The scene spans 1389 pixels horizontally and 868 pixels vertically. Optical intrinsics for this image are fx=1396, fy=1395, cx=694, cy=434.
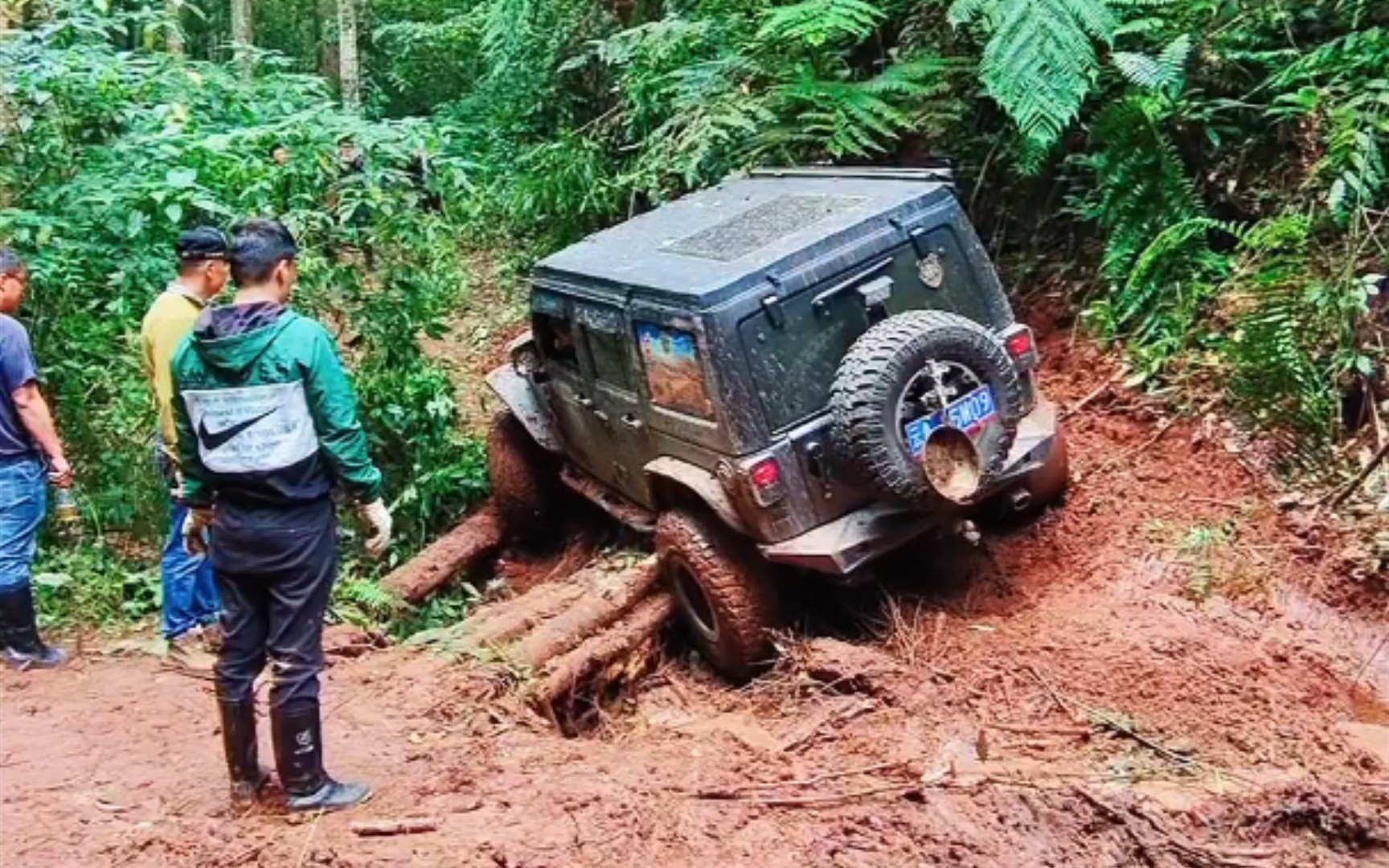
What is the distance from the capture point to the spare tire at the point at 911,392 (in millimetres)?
5730

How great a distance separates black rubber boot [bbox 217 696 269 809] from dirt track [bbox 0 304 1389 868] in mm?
86

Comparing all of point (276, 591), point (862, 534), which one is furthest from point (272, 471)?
point (862, 534)

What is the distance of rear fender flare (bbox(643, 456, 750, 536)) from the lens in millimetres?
6141

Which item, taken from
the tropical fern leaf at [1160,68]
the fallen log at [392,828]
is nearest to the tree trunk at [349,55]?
the tropical fern leaf at [1160,68]

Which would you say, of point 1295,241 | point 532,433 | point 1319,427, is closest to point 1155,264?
point 1295,241

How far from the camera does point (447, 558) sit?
8.40m

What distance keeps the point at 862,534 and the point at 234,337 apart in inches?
114

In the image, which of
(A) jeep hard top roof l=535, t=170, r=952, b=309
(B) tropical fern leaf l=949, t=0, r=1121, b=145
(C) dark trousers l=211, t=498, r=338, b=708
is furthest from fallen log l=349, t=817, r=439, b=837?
(B) tropical fern leaf l=949, t=0, r=1121, b=145

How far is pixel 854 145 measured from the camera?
8.77 meters

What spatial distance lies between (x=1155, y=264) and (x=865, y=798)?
15.1 feet

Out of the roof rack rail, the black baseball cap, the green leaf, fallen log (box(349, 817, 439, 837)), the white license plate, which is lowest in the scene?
fallen log (box(349, 817, 439, 837))

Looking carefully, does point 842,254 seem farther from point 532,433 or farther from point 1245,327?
point 532,433

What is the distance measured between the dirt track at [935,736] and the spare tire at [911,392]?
81 cm

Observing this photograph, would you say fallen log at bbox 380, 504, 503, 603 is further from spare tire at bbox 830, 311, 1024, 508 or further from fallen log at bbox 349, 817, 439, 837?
fallen log at bbox 349, 817, 439, 837
